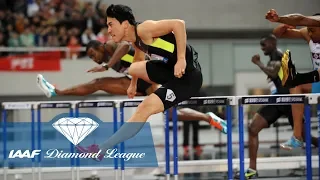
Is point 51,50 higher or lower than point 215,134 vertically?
higher

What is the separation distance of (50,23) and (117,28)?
10165 millimetres

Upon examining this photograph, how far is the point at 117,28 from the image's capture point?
4684 mm

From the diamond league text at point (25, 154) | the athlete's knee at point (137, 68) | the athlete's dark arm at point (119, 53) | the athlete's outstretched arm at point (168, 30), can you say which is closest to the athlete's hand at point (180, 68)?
the athlete's outstretched arm at point (168, 30)

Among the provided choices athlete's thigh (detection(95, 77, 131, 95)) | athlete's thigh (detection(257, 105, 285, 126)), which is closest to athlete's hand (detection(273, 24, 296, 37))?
athlete's thigh (detection(257, 105, 285, 126))

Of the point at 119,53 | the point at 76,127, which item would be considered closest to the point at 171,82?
the point at 76,127

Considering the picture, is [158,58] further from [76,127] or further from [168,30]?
[76,127]

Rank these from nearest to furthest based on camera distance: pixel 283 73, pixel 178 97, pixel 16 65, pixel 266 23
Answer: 1. pixel 178 97
2. pixel 283 73
3. pixel 16 65
4. pixel 266 23

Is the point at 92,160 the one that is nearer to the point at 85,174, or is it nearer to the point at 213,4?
the point at 85,174

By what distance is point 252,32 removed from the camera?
58.0 feet

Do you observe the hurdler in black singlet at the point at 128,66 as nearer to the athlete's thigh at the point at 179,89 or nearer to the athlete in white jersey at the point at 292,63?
the athlete in white jersey at the point at 292,63

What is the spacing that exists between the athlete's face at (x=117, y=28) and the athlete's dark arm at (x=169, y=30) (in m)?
0.16

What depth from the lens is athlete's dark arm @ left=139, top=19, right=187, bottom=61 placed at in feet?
14.9

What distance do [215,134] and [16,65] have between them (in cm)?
441

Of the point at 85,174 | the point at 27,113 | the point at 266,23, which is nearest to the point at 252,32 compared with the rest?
the point at 266,23
